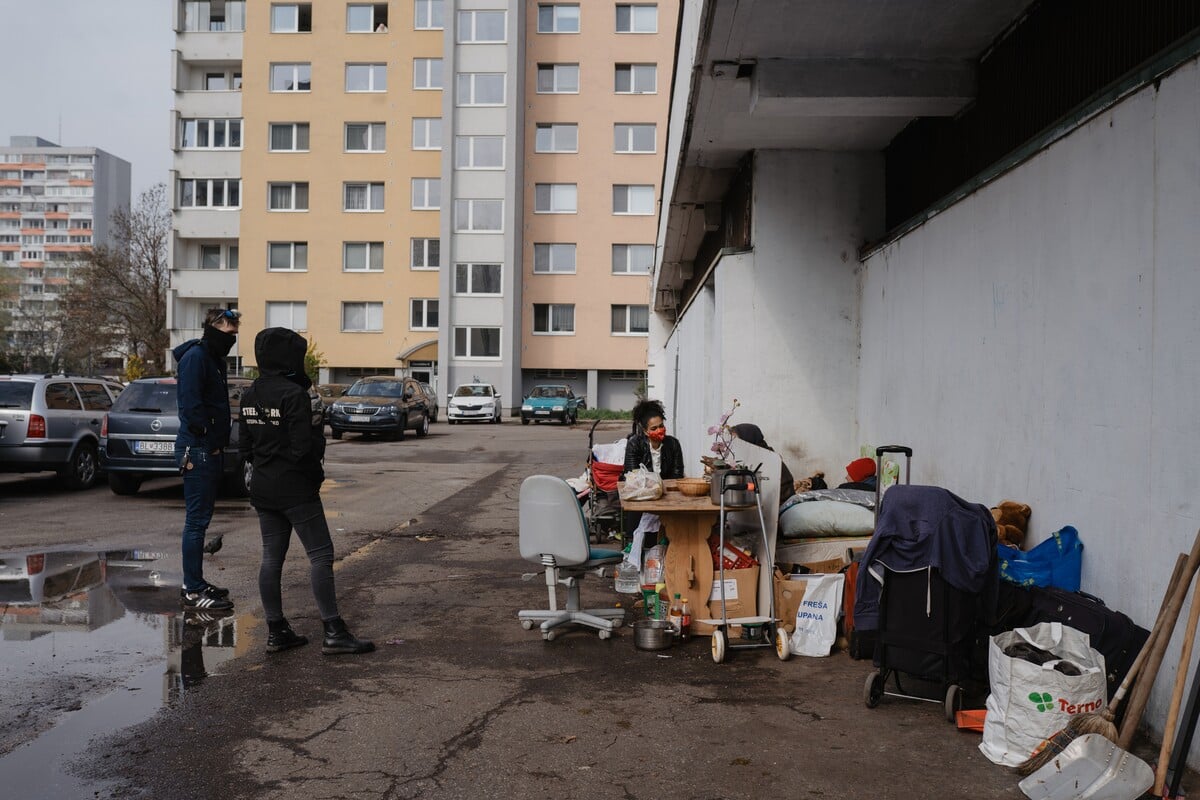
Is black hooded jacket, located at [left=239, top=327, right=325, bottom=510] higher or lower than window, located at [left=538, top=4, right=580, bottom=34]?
lower

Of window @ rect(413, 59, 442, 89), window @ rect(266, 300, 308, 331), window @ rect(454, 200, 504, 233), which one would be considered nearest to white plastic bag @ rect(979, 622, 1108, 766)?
window @ rect(454, 200, 504, 233)

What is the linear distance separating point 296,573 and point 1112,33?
732 cm

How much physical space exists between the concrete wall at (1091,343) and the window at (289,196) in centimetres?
4439

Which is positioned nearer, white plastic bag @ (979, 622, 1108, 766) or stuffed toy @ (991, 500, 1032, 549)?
white plastic bag @ (979, 622, 1108, 766)

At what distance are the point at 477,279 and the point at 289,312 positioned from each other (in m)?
9.15

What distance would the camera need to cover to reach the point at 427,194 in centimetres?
4841

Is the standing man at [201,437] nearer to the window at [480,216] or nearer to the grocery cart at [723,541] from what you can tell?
the grocery cart at [723,541]

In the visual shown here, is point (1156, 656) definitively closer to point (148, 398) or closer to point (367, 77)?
point (148, 398)

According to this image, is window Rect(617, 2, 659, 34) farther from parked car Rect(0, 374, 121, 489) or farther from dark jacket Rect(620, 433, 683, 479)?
dark jacket Rect(620, 433, 683, 479)

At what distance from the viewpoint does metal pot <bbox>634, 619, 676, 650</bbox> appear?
21.5ft

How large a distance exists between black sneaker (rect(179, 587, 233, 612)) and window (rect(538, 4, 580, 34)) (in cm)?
4420

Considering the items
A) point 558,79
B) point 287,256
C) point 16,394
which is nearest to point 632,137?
point 558,79

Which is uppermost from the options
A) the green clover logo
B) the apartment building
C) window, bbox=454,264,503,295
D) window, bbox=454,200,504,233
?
the apartment building

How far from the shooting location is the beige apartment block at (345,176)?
157 feet
